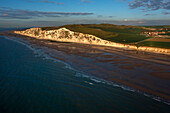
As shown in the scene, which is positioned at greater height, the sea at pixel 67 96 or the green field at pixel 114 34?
the green field at pixel 114 34

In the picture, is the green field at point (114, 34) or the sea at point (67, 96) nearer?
the sea at point (67, 96)

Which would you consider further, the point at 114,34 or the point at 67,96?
the point at 114,34

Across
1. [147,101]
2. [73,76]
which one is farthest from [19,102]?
[147,101]

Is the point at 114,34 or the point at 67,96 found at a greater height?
the point at 114,34

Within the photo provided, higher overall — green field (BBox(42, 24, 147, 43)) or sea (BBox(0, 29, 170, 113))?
green field (BBox(42, 24, 147, 43))

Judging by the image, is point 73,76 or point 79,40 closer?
point 73,76

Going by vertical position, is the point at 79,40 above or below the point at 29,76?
above

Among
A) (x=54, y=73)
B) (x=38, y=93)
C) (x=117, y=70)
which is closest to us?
(x=38, y=93)

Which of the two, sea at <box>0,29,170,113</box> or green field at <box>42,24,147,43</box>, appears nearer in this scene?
sea at <box>0,29,170,113</box>

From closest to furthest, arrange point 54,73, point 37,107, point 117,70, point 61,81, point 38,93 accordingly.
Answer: point 37,107 → point 38,93 → point 61,81 → point 54,73 → point 117,70

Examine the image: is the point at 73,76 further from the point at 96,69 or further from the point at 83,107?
the point at 83,107
